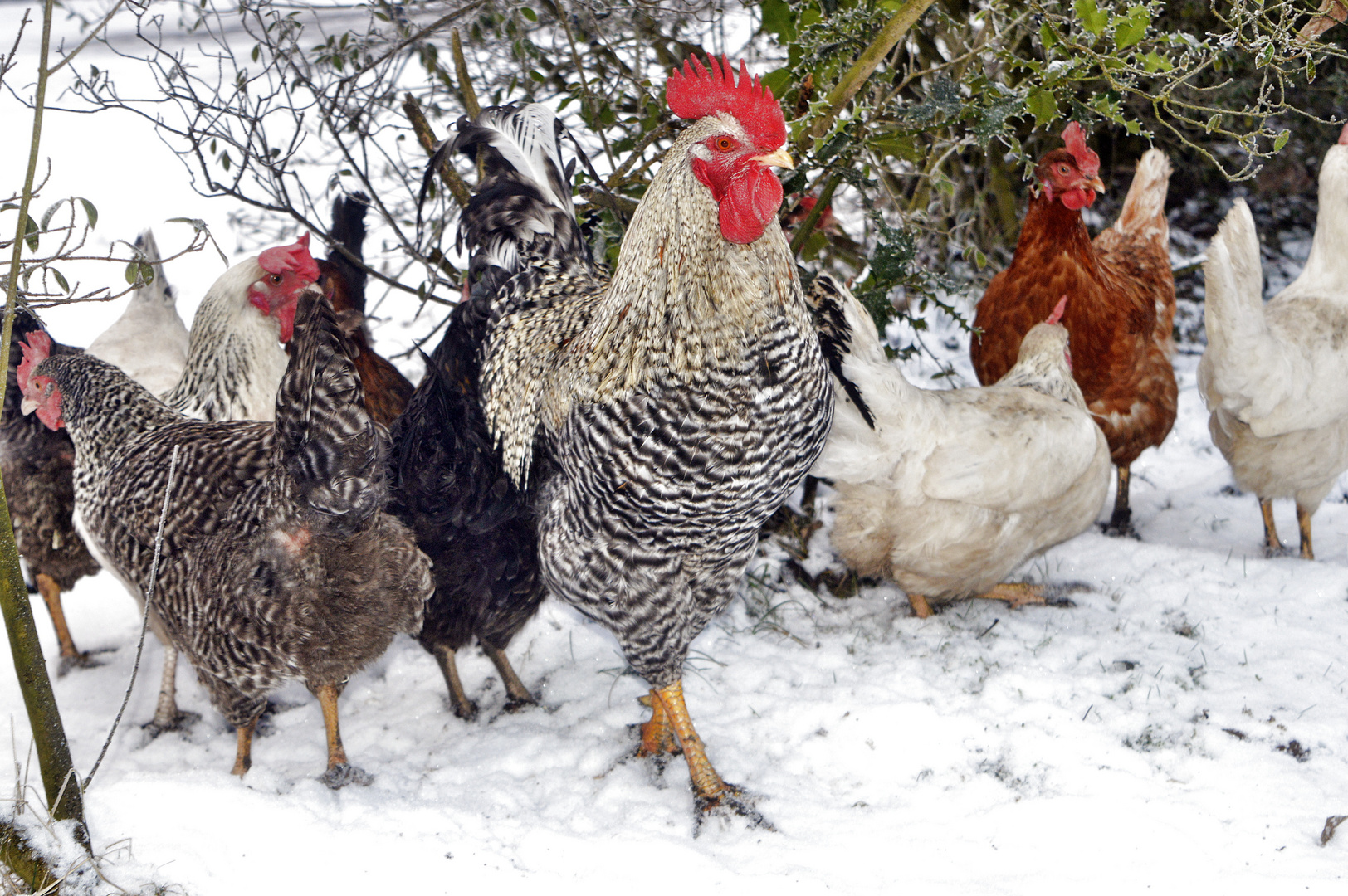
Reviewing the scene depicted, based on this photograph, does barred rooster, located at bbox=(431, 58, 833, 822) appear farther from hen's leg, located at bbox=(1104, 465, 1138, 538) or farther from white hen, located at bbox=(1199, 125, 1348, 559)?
hen's leg, located at bbox=(1104, 465, 1138, 538)

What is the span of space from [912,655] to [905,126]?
1.97m

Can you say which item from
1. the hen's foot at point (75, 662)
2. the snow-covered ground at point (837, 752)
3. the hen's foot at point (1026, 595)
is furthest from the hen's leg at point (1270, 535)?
the hen's foot at point (75, 662)

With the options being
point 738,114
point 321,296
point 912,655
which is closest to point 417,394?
point 321,296

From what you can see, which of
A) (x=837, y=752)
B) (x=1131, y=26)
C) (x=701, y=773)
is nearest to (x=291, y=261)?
(x=701, y=773)

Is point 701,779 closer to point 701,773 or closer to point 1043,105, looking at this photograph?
point 701,773

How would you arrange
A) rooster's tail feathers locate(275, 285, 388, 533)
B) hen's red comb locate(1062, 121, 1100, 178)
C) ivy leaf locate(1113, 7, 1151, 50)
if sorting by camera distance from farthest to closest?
hen's red comb locate(1062, 121, 1100, 178), ivy leaf locate(1113, 7, 1151, 50), rooster's tail feathers locate(275, 285, 388, 533)

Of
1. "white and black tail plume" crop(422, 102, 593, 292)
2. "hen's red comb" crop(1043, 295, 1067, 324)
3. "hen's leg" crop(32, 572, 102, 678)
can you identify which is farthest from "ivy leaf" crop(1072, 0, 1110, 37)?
"hen's leg" crop(32, 572, 102, 678)

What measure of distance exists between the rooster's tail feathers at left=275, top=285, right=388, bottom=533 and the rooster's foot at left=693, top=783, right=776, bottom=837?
1310 millimetres

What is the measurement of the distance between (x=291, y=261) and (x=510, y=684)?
1786 mm

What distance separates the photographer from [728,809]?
2754 mm

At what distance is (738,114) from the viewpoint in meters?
2.27

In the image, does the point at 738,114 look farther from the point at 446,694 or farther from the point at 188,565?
the point at 446,694

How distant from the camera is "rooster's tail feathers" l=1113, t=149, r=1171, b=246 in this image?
4.68 metres

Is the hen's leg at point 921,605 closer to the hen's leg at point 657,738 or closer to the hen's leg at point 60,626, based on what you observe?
the hen's leg at point 657,738
